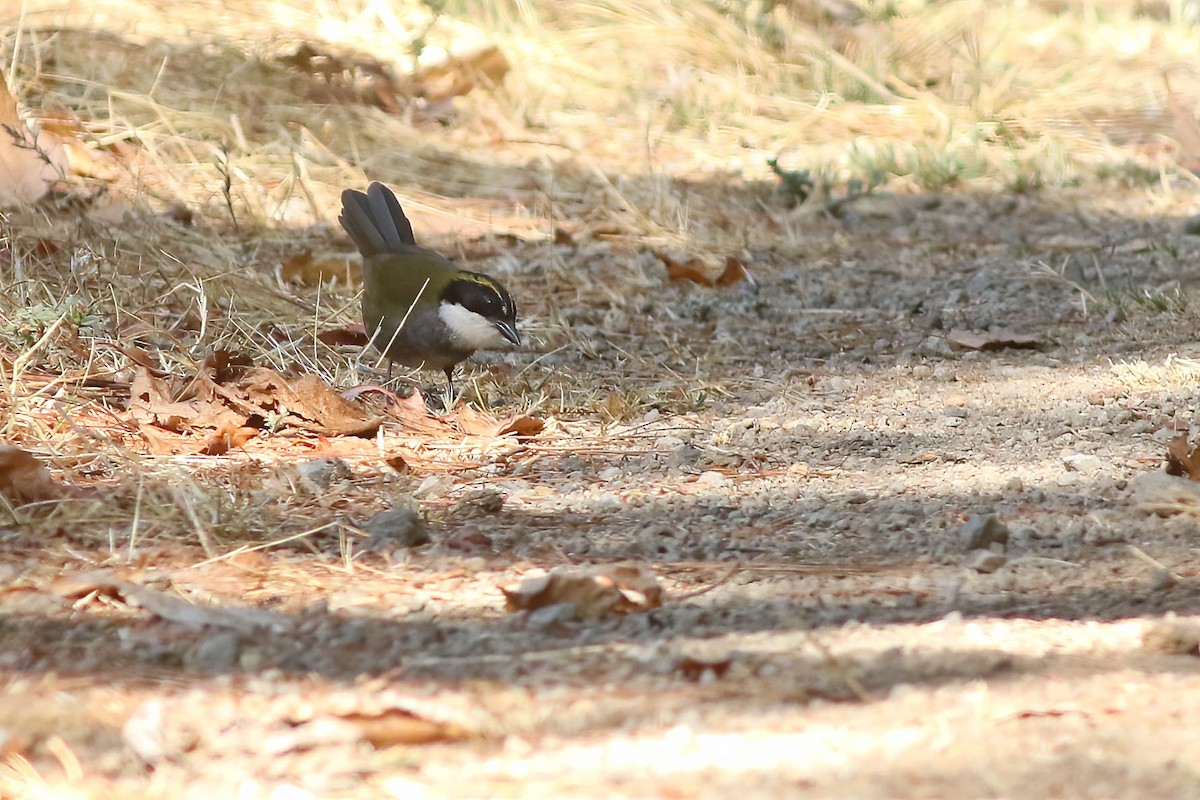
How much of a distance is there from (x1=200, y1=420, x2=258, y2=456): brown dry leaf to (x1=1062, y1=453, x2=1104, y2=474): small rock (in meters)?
1.94

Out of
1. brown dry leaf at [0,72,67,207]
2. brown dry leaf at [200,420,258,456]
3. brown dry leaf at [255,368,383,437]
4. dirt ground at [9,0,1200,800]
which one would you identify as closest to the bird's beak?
dirt ground at [9,0,1200,800]

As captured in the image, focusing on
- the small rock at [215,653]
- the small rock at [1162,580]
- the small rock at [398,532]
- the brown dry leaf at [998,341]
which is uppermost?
the small rock at [1162,580]

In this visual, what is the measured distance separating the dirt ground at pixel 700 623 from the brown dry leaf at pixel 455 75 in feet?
14.1

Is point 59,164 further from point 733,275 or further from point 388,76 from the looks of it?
point 388,76

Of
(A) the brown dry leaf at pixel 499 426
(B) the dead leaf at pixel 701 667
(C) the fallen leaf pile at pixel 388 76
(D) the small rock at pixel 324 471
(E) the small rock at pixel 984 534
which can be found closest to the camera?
→ (B) the dead leaf at pixel 701 667

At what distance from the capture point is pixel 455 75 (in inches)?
330

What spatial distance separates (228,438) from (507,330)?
3.87 feet

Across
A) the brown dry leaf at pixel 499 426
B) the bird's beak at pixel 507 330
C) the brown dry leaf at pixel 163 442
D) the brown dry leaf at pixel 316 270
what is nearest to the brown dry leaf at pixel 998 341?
the bird's beak at pixel 507 330

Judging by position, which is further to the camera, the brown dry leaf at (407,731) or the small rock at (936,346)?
the small rock at (936,346)

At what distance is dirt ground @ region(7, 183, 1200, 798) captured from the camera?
1.69 meters

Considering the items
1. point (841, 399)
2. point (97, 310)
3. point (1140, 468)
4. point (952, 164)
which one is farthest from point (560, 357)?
point (952, 164)

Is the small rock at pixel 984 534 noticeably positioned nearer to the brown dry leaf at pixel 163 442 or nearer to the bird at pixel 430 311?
the brown dry leaf at pixel 163 442

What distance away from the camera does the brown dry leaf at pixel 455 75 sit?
830 cm

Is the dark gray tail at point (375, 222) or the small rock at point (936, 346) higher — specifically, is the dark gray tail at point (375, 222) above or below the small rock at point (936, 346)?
above
